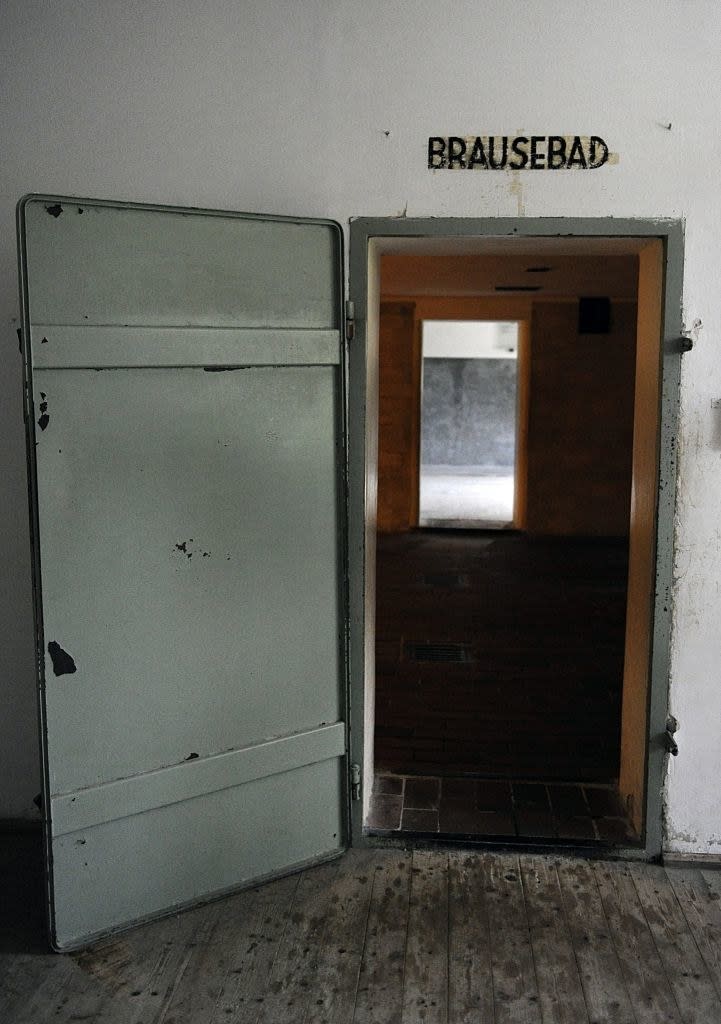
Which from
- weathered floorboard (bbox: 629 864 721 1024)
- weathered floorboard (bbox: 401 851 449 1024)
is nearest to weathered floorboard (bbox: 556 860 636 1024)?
weathered floorboard (bbox: 629 864 721 1024)

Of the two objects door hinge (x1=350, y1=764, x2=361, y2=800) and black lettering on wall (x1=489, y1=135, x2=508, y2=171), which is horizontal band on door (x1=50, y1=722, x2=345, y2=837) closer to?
door hinge (x1=350, y1=764, x2=361, y2=800)

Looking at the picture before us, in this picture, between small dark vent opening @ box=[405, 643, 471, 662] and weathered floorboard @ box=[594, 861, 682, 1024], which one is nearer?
weathered floorboard @ box=[594, 861, 682, 1024]

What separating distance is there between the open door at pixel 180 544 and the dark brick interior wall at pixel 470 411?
1685 centimetres

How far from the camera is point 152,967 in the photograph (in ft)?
10.1

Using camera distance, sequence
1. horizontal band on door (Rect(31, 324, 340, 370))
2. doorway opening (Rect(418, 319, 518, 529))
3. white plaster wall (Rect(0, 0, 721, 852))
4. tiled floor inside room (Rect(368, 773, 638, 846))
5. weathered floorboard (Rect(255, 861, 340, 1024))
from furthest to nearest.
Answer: doorway opening (Rect(418, 319, 518, 529)), tiled floor inside room (Rect(368, 773, 638, 846)), white plaster wall (Rect(0, 0, 721, 852)), horizontal band on door (Rect(31, 324, 340, 370)), weathered floorboard (Rect(255, 861, 340, 1024))

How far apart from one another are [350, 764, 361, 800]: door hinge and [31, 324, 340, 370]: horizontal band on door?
60.0 inches

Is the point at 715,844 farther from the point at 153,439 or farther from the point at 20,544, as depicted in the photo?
the point at 20,544

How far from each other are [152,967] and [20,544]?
1.62 metres

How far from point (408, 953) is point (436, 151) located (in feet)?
8.95

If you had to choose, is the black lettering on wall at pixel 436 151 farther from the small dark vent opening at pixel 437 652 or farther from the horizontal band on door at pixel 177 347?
the small dark vent opening at pixel 437 652

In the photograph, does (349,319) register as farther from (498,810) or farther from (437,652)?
(437,652)

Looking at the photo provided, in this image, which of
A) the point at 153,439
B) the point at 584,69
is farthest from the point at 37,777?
the point at 584,69

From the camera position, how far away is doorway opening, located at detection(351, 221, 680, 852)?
3.71 m

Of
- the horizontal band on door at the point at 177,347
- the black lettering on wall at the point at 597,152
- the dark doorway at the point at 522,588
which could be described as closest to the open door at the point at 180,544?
the horizontal band on door at the point at 177,347
